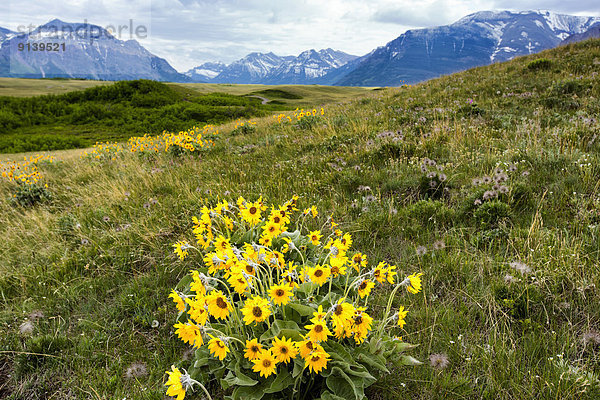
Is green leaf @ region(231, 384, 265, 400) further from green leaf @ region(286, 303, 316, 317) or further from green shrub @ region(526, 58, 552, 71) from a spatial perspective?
green shrub @ region(526, 58, 552, 71)

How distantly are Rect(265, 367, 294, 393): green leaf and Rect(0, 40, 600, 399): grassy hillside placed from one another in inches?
23.5

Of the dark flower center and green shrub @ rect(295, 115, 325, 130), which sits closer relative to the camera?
the dark flower center

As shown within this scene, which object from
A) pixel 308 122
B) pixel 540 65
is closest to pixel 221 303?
pixel 308 122

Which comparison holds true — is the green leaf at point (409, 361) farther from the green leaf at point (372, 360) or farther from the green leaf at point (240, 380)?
the green leaf at point (240, 380)

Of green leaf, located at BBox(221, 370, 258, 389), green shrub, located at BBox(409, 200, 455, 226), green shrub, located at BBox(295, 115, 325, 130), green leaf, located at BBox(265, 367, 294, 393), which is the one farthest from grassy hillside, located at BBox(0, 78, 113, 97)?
green leaf, located at BBox(265, 367, 294, 393)

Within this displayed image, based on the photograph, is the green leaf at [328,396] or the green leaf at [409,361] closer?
the green leaf at [328,396]

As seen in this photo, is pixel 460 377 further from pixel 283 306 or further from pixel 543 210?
pixel 543 210

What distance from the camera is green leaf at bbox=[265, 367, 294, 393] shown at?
1.70m

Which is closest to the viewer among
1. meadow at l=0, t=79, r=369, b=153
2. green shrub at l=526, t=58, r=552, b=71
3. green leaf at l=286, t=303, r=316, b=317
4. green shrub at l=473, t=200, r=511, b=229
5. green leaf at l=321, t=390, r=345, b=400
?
green leaf at l=321, t=390, r=345, b=400

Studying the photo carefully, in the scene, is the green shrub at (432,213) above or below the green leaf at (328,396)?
above

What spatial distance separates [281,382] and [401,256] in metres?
1.82

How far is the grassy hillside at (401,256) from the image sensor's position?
6.74ft

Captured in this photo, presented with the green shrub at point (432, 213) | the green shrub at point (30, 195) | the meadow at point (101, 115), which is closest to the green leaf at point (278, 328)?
the green shrub at point (432, 213)

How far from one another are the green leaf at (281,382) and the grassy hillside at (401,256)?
598 millimetres
